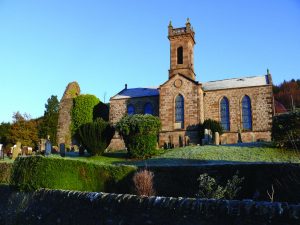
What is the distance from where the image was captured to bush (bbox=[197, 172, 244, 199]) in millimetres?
11469

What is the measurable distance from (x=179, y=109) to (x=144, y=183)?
2650 cm

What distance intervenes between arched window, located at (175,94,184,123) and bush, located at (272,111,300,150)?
16.7m

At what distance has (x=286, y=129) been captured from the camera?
21.6 m

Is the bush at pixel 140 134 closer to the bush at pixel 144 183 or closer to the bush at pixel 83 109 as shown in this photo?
the bush at pixel 144 183

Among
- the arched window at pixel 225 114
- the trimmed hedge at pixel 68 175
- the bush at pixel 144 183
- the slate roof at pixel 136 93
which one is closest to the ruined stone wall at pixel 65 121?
the slate roof at pixel 136 93

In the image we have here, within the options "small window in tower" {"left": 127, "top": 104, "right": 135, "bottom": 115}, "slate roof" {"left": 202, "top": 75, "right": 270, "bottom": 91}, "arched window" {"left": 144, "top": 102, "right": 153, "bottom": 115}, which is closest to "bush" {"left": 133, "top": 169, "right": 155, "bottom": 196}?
"slate roof" {"left": 202, "top": 75, "right": 270, "bottom": 91}

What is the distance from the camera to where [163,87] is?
1580 inches

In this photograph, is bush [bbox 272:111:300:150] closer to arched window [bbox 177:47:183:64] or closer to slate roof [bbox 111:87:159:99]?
slate roof [bbox 111:87:159:99]

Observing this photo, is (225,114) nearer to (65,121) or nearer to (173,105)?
(173,105)

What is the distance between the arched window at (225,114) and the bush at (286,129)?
54.6 ft

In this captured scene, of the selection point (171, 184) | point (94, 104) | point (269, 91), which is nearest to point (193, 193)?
point (171, 184)

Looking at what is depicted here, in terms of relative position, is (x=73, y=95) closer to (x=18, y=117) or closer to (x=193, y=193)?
(x=18, y=117)

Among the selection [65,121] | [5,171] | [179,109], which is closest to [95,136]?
[5,171]

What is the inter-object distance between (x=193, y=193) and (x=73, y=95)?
1596 inches
